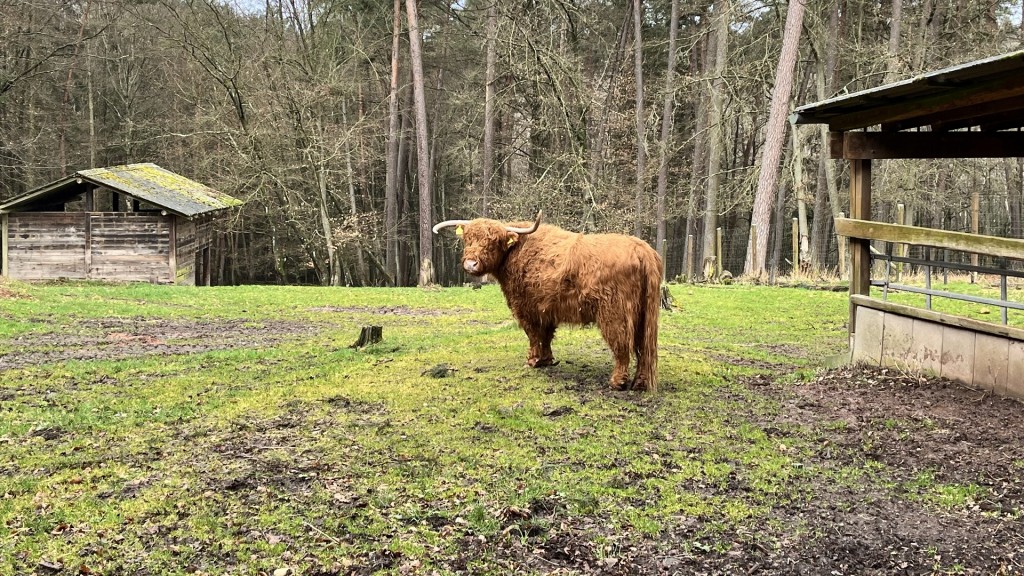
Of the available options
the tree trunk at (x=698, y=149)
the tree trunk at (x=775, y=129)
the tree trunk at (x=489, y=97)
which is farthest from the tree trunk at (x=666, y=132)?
the tree trunk at (x=489, y=97)

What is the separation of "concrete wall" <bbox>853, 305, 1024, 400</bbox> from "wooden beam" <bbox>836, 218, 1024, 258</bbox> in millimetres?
711

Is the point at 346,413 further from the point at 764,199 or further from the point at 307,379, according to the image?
the point at 764,199

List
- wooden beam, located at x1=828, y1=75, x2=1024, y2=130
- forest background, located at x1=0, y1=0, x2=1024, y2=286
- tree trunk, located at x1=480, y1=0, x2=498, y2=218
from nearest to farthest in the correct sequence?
wooden beam, located at x1=828, y1=75, x2=1024, y2=130 → forest background, located at x1=0, y1=0, x2=1024, y2=286 → tree trunk, located at x1=480, y1=0, x2=498, y2=218

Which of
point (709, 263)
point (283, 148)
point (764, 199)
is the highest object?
point (283, 148)

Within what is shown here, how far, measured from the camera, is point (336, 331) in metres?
13.2

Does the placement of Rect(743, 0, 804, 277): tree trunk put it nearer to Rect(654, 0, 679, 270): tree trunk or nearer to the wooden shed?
Rect(654, 0, 679, 270): tree trunk

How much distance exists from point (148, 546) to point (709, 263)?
799 inches

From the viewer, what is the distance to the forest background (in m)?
23.0

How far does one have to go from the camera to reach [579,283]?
7.35m

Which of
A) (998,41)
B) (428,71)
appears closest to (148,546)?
(998,41)

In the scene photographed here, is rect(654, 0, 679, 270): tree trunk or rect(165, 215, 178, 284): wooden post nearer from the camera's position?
rect(165, 215, 178, 284): wooden post

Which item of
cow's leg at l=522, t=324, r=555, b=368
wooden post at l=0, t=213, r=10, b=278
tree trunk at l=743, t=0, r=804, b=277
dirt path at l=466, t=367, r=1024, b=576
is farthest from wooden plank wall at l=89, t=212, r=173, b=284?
dirt path at l=466, t=367, r=1024, b=576

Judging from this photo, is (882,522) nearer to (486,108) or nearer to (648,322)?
(648,322)

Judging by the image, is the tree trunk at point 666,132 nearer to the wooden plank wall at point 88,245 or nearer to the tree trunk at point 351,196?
the tree trunk at point 351,196
